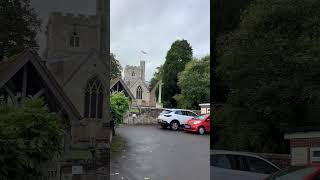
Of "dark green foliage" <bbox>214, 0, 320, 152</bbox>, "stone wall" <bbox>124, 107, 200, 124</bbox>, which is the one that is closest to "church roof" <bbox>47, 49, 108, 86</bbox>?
"stone wall" <bbox>124, 107, 200, 124</bbox>

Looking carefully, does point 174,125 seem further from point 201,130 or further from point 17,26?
point 17,26

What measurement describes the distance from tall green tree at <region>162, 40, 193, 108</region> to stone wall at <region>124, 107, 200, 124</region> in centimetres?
20

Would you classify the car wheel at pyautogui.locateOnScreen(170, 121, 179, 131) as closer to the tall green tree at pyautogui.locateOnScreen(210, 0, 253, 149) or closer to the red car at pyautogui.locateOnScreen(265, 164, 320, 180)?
the tall green tree at pyautogui.locateOnScreen(210, 0, 253, 149)

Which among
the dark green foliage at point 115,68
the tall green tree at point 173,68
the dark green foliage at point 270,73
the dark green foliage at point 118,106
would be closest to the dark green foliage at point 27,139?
the dark green foliage at point 118,106

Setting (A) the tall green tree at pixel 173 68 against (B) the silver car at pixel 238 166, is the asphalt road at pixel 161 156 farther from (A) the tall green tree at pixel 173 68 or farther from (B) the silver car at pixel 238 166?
(A) the tall green tree at pixel 173 68

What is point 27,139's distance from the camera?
182 inches

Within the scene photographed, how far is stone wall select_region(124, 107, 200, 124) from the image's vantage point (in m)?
7.05

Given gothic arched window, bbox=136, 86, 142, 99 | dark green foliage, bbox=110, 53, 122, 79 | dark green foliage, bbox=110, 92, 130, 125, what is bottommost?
dark green foliage, bbox=110, 92, 130, 125

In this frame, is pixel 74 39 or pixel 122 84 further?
pixel 122 84

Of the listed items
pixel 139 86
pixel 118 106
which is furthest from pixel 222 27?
pixel 118 106

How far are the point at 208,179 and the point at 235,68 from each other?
1499 millimetres

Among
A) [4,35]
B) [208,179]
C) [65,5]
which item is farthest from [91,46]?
[208,179]

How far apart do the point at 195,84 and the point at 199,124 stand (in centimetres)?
54

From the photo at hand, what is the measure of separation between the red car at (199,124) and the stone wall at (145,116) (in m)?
0.45
